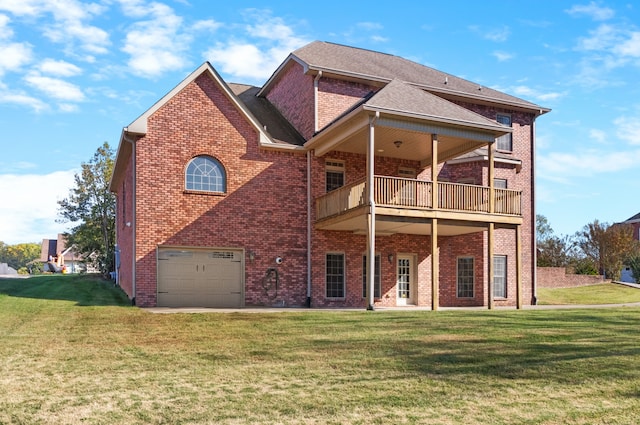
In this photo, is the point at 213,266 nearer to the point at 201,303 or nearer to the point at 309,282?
the point at 201,303

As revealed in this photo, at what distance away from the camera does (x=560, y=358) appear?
9.44 meters

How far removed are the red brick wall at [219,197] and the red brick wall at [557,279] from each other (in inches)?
636

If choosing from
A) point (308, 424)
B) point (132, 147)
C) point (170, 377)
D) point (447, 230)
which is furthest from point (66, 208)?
point (308, 424)

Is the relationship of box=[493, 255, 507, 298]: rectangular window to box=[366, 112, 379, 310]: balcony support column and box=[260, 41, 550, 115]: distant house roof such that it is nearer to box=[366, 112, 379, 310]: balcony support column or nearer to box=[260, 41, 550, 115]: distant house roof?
box=[260, 41, 550, 115]: distant house roof

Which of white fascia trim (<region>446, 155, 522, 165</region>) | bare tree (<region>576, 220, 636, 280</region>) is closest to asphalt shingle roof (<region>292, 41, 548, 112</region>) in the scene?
white fascia trim (<region>446, 155, 522, 165</region>)

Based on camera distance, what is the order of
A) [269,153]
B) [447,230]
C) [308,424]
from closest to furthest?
[308,424], [269,153], [447,230]

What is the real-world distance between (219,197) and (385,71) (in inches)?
349

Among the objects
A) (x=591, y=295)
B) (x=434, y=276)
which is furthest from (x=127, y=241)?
(x=591, y=295)

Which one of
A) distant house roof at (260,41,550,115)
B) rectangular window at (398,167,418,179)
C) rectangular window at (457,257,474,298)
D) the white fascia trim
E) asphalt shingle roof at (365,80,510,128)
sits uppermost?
distant house roof at (260,41,550,115)

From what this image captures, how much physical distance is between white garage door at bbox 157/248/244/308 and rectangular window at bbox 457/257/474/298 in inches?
352

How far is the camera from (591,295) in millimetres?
29375

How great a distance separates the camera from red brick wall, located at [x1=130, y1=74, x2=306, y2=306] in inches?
723

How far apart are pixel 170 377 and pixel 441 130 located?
1269 centimetres

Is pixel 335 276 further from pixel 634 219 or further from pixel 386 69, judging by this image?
pixel 634 219
